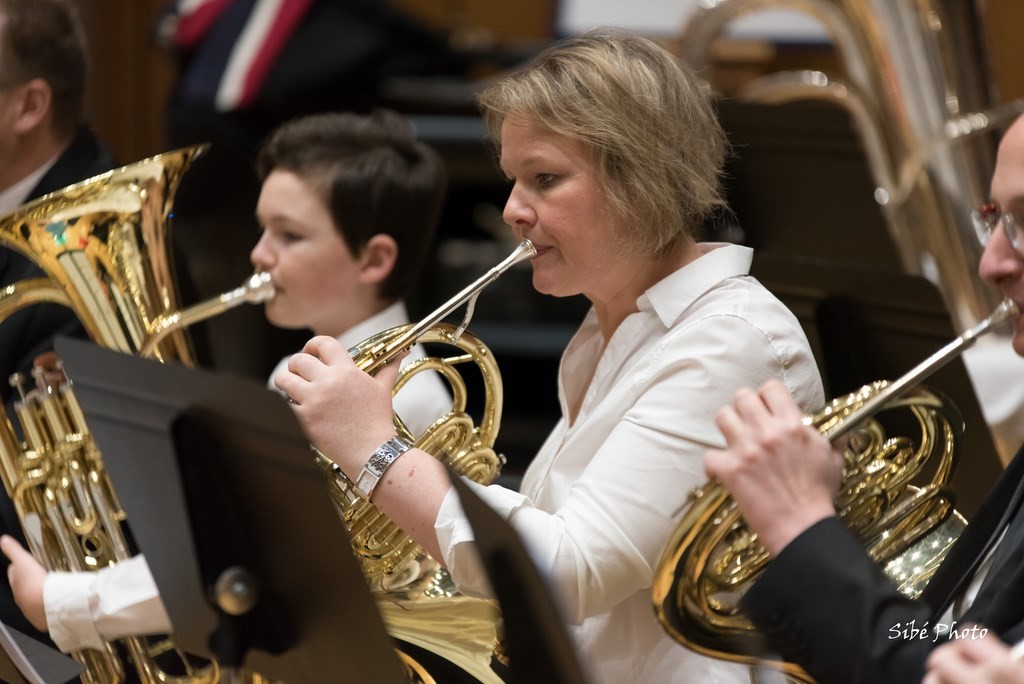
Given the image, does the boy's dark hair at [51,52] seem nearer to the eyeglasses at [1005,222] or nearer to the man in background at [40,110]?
the man in background at [40,110]

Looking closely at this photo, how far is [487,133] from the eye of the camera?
1583 millimetres

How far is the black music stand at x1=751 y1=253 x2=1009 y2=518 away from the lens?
4.92ft

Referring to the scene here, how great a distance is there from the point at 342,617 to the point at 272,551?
0.10 meters

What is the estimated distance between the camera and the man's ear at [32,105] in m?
2.04

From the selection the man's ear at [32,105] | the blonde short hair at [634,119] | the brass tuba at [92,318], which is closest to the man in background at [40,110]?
the man's ear at [32,105]

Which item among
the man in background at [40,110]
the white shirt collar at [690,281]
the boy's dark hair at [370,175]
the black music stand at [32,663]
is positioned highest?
the man in background at [40,110]

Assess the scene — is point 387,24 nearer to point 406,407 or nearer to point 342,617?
point 406,407

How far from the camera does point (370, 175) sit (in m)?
2.02

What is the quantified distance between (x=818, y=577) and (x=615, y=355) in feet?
1.53

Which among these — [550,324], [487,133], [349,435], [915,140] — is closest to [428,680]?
[349,435]

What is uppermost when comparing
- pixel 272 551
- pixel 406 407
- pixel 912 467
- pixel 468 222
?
pixel 468 222

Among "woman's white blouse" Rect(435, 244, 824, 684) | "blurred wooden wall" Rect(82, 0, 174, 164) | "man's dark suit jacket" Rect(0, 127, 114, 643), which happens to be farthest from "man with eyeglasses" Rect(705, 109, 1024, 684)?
"blurred wooden wall" Rect(82, 0, 174, 164)

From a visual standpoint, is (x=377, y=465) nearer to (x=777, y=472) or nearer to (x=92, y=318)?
(x=777, y=472)

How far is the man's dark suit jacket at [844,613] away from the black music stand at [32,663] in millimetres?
757
